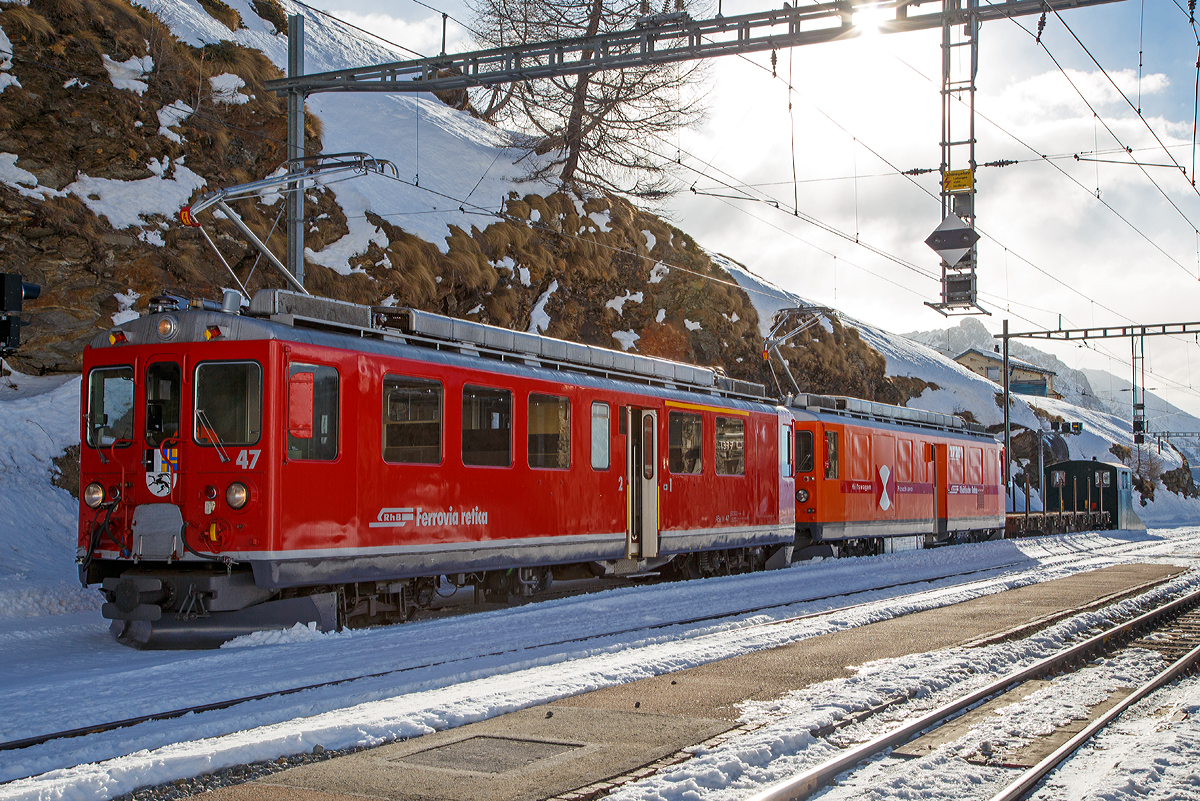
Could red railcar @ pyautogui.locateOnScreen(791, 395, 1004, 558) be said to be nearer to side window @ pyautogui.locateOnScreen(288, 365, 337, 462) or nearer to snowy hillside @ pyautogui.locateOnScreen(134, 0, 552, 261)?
snowy hillside @ pyautogui.locateOnScreen(134, 0, 552, 261)

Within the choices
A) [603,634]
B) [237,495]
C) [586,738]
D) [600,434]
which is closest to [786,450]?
[600,434]

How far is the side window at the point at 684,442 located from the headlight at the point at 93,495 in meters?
8.20

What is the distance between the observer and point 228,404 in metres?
10.3

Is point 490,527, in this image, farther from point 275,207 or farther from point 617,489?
point 275,207

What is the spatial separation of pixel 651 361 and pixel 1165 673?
349 inches

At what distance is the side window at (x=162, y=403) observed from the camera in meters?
10.6

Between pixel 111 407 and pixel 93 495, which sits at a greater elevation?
pixel 111 407

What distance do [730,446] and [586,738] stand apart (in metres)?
12.0

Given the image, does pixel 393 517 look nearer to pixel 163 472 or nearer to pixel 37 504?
pixel 163 472

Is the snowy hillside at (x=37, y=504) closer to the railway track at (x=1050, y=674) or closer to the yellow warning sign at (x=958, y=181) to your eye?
the railway track at (x=1050, y=674)

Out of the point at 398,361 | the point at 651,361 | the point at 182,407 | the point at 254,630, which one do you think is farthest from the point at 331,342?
the point at 651,361

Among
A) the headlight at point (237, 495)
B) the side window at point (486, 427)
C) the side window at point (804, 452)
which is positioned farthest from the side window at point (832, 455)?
the headlight at point (237, 495)

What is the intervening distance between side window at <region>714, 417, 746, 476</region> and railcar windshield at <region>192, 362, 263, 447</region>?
9.12m

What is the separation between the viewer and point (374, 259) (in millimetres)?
26062
